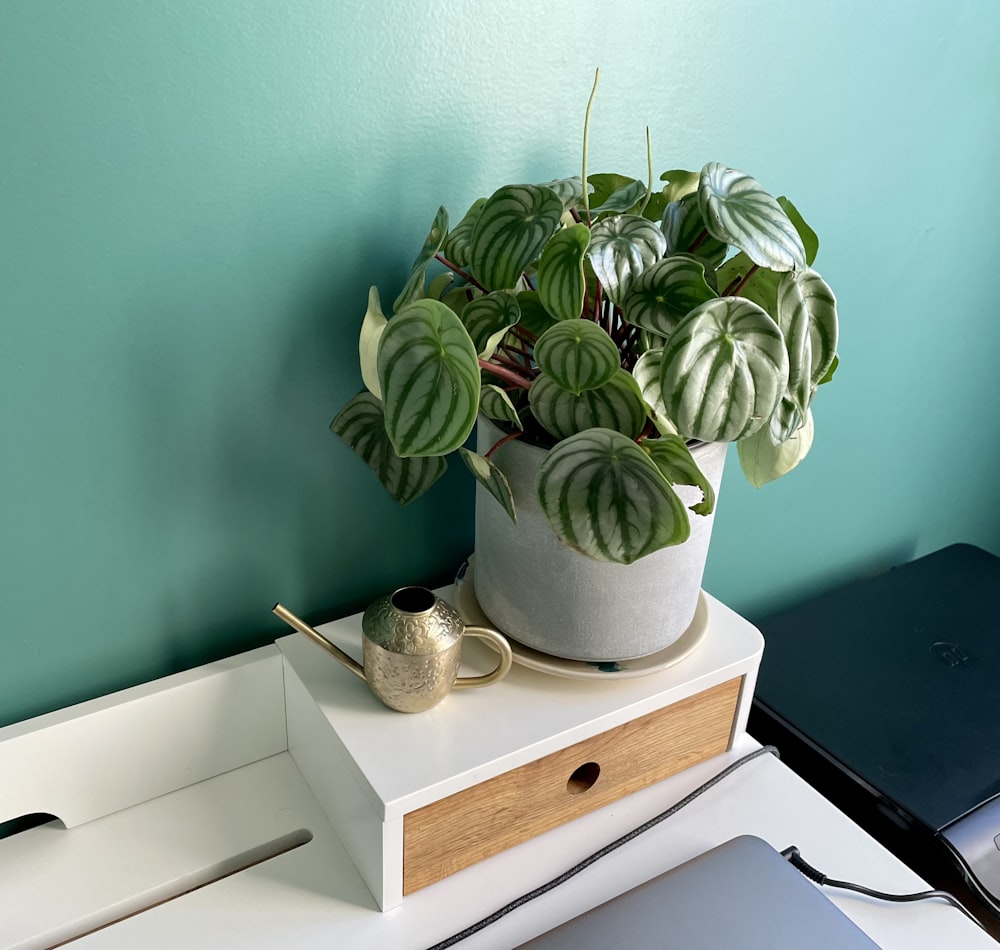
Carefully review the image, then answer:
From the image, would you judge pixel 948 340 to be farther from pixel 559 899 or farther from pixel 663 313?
pixel 559 899

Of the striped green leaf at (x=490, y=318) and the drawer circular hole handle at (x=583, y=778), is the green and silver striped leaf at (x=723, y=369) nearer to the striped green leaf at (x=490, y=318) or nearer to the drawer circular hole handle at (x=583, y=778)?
the striped green leaf at (x=490, y=318)

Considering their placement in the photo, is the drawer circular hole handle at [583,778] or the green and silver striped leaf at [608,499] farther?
the drawer circular hole handle at [583,778]

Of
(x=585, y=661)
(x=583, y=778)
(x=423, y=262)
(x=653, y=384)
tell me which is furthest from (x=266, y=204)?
(x=583, y=778)

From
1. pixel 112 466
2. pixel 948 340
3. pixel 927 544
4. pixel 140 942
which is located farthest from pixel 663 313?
pixel 927 544

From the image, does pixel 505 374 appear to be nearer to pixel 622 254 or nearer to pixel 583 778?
pixel 622 254

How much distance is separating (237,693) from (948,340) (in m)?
1.08

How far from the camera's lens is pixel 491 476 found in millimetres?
694

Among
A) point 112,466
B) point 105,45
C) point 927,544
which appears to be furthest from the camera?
point 927,544

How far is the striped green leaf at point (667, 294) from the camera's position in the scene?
2.14 feet

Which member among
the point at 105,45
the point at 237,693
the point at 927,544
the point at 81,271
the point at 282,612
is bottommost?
the point at 927,544

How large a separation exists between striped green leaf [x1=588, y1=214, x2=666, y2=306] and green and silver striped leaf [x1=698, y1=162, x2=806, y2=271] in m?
0.05

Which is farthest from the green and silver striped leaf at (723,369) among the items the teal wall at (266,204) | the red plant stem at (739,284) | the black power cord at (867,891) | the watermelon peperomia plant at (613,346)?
the black power cord at (867,891)

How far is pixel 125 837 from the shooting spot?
808 millimetres

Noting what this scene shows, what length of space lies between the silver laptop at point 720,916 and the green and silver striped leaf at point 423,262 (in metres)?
0.51
